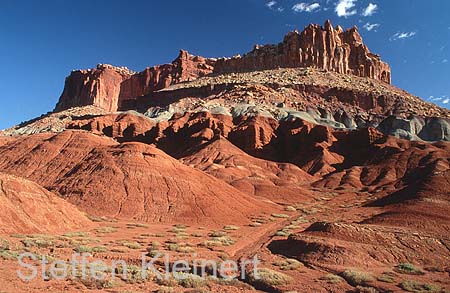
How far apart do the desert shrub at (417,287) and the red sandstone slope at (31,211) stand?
728 inches

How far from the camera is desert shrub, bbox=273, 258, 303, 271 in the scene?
55.6 ft

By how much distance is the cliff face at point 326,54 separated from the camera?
13150cm

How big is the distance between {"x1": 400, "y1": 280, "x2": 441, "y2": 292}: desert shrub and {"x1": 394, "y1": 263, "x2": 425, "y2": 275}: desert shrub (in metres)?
1.84

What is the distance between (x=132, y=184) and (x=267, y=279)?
22580mm

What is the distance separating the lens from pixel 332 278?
1500cm

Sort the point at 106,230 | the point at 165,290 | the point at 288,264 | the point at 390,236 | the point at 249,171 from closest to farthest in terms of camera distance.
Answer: the point at 165,290 → the point at 288,264 → the point at 390,236 → the point at 106,230 → the point at 249,171

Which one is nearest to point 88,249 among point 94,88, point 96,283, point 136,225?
point 96,283

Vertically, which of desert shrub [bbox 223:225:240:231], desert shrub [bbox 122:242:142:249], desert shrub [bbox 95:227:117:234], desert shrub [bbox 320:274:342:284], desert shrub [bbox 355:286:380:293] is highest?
Answer: desert shrub [bbox 223:225:240:231]

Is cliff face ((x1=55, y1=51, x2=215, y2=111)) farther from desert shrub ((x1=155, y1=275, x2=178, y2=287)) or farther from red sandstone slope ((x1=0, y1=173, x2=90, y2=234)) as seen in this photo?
desert shrub ((x1=155, y1=275, x2=178, y2=287))

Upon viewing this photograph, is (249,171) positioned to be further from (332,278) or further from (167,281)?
(167,281)

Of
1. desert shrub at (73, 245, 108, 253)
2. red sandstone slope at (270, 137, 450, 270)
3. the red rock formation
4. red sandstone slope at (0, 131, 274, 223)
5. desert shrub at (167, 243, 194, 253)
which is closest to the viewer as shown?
desert shrub at (73, 245, 108, 253)

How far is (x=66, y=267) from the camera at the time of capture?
45.1 ft

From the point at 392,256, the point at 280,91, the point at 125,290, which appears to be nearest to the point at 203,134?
the point at 280,91

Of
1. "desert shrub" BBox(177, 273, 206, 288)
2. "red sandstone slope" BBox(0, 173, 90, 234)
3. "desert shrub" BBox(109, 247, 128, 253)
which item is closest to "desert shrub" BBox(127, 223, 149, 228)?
"red sandstone slope" BBox(0, 173, 90, 234)
